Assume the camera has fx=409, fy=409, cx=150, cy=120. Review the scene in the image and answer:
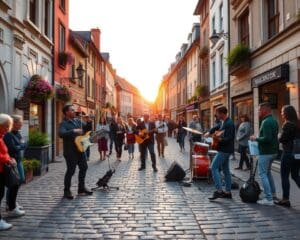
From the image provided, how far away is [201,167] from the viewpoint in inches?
387

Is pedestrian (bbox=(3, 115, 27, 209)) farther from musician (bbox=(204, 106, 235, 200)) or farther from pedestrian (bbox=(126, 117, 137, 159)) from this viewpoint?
pedestrian (bbox=(126, 117, 137, 159))

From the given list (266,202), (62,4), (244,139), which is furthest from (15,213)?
(62,4)

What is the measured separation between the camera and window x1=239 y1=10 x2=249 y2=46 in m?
17.3

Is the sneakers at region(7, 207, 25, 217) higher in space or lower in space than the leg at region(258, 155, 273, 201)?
lower

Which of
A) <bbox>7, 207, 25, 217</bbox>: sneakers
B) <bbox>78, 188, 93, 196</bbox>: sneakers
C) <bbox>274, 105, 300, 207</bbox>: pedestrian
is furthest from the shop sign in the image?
<bbox>7, 207, 25, 217</bbox>: sneakers

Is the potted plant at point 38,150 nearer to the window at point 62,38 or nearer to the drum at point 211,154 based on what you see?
the drum at point 211,154

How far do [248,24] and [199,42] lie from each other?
51.2ft

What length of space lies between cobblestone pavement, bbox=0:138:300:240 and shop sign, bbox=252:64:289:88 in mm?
4839

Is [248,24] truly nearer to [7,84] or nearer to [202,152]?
[202,152]

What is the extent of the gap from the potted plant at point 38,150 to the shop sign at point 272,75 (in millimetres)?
7263

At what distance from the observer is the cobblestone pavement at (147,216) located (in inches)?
209

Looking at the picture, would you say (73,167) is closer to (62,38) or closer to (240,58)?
(240,58)

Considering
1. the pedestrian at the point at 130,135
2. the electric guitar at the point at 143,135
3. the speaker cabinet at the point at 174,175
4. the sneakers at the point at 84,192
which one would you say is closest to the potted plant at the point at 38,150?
the electric guitar at the point at 143,135

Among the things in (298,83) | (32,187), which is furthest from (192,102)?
(32,187)
